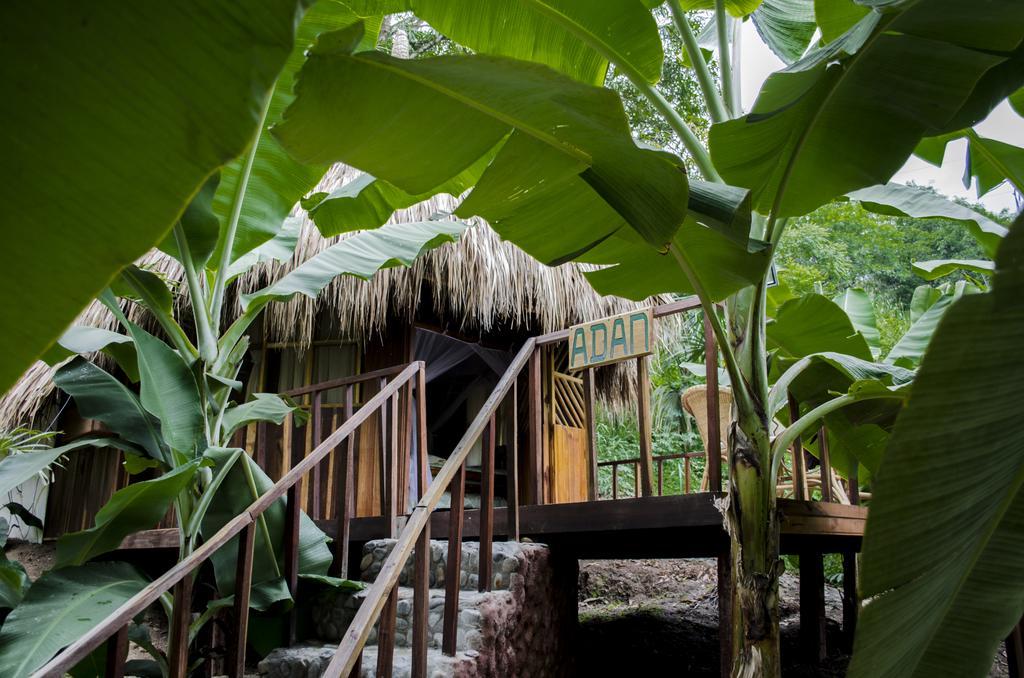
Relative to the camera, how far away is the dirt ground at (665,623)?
4961 mm

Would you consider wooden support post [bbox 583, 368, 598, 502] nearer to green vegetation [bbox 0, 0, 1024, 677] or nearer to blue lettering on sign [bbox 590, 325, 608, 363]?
blue lettering on sign [bbox 590, 325, 608, 363]

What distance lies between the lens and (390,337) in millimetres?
6754

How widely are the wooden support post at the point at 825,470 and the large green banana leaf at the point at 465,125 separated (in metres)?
2.53

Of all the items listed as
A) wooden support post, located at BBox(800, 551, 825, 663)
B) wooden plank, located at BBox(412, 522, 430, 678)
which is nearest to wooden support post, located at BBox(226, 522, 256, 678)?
wooden plank, located at BBox(412, 522, 430, 678)

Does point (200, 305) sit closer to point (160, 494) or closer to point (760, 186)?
point (160, 494)

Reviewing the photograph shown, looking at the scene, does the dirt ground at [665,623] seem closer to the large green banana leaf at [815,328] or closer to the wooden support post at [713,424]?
the wooden support post at [713,424]

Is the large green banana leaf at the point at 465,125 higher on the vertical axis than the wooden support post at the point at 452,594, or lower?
higher

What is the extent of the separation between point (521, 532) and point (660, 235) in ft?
9.19

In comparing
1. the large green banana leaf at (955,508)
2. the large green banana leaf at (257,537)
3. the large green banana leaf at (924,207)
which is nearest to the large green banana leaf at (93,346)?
the large green banana leaf at (257,537)

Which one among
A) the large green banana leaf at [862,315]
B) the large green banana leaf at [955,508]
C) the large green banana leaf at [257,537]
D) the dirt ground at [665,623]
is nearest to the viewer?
the large green banana leaf at [955,508]

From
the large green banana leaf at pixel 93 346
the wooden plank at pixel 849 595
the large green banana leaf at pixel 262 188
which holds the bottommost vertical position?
the wooden plank at pixel 849 595

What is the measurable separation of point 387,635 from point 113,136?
2273 mm

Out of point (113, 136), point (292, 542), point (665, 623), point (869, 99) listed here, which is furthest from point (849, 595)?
point (113, 136)

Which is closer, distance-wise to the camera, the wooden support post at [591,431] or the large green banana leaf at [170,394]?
the large green banana leaf at [170,394]
